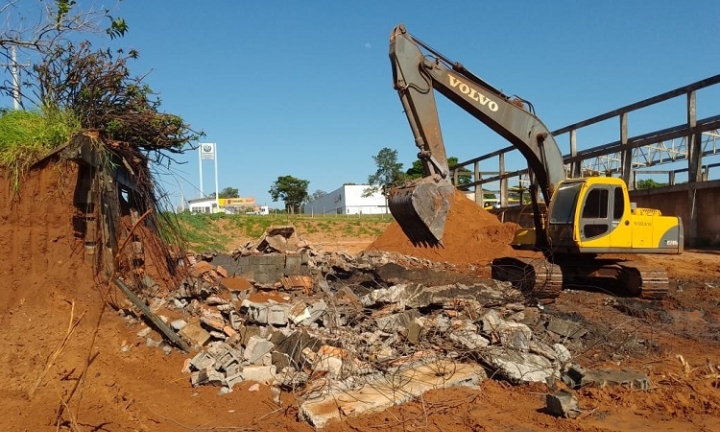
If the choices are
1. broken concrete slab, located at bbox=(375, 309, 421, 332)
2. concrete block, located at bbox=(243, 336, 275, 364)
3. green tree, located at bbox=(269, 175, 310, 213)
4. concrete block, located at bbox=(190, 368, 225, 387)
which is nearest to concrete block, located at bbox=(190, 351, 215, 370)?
concrete block, located at bbox=(190, 368, 225, 387)

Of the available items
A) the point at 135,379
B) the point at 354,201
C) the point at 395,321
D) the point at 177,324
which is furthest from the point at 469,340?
the point at 354,201

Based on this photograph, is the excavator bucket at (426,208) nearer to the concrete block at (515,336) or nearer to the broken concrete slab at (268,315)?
the concrete block at (515,336)

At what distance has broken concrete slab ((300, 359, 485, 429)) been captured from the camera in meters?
5.19

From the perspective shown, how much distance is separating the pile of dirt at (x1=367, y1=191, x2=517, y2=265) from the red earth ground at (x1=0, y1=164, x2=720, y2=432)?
685cm

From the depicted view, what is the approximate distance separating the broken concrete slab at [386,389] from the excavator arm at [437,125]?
11.1 feet

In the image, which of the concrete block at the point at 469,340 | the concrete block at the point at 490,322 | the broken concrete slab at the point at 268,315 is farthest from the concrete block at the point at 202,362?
the concrete block at the point at 490,322

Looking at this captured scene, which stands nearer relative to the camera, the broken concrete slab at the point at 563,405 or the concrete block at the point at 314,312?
the broken concrete slab at the point at 563,405

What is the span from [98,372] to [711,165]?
63.3 ft

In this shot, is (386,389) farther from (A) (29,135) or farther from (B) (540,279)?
(B) (540,279)

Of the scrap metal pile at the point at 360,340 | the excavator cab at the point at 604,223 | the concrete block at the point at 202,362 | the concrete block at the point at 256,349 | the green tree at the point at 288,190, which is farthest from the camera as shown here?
the green tree at the point at 288,190

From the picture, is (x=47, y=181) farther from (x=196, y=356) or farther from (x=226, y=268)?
(x=226, y=268)

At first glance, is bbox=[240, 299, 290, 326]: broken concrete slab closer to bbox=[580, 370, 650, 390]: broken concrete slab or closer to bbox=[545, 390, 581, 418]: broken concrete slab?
bbox=[545, 390, 581, 418]: broken concrete slab

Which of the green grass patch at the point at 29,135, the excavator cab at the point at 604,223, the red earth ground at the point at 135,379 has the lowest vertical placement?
the red earth ground at the point at 135,379

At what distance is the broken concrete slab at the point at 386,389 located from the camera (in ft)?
17.0
